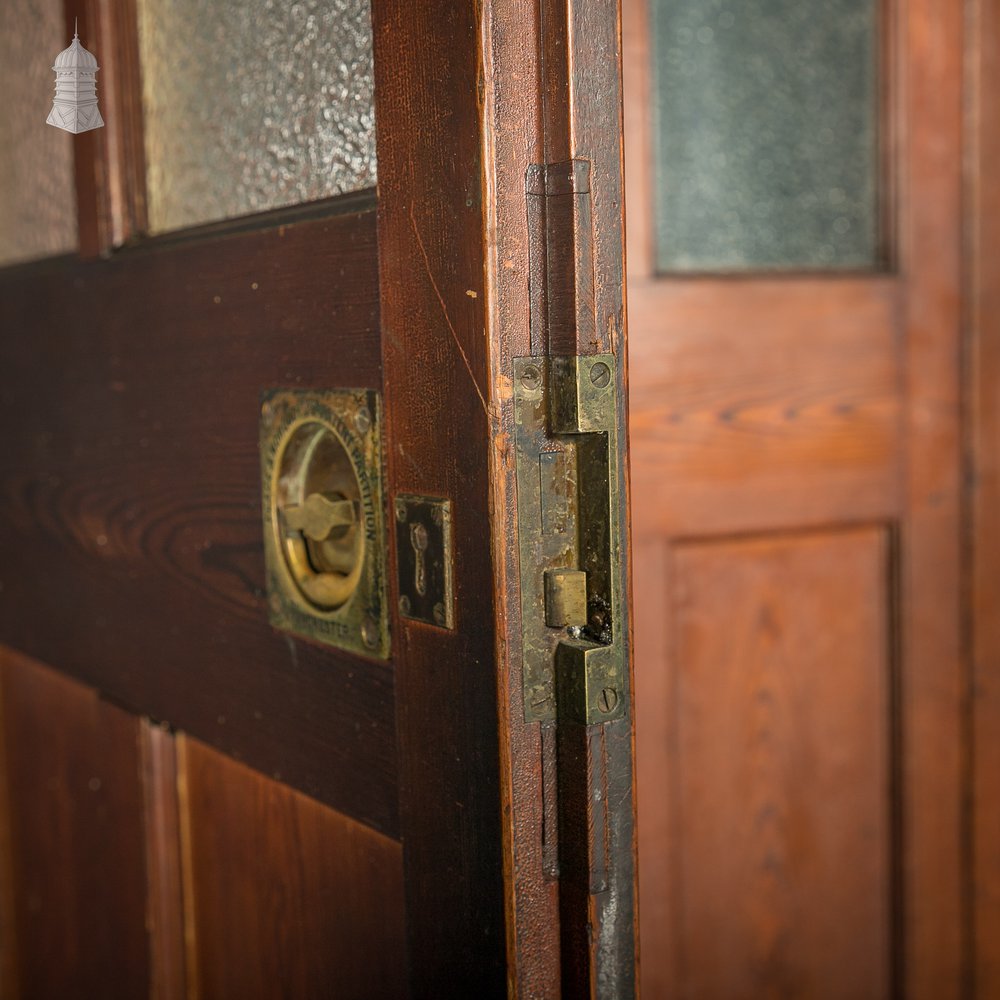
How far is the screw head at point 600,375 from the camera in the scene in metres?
0.53

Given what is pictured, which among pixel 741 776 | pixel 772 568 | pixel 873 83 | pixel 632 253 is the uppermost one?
pixel 873 83

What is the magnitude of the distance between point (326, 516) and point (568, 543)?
0.16 m

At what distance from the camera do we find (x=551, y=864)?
0.55 m

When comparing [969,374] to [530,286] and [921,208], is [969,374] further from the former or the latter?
[530,286]

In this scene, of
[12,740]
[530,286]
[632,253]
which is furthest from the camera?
[632,253]

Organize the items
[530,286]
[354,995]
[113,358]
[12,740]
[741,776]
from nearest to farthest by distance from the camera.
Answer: [530,286] → [354,995] → [113,358] → [12,740] → [741,776]

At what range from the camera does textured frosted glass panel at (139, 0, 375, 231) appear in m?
0.66

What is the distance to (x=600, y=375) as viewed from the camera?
0.53 metres

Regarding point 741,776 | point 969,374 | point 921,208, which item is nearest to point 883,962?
point 741,776

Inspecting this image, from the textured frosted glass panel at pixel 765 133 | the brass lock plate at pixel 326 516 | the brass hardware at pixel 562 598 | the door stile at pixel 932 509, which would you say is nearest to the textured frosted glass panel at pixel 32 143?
the brass lock plate at pixel 326 516

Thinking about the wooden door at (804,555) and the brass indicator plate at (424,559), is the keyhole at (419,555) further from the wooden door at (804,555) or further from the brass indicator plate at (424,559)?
the wooden door at (804,555)

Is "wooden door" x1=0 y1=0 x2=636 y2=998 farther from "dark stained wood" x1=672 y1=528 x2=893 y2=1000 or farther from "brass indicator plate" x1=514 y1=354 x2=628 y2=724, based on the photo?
"dark stained wood" x1=672 y1=528 x2=893 y2=1000

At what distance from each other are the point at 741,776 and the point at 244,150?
103 centimetres

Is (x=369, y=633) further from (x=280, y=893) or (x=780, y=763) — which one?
Answer: (x=780, y=763)
